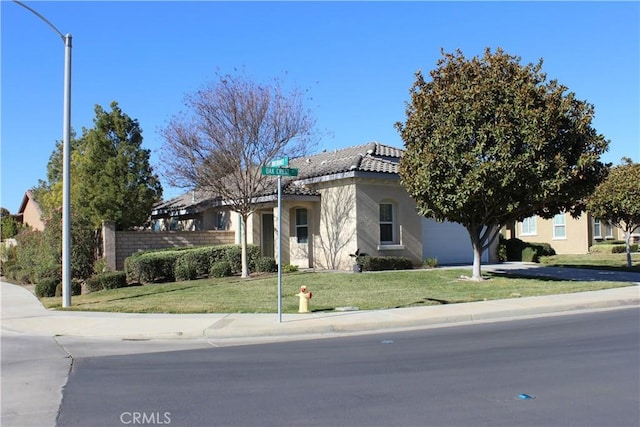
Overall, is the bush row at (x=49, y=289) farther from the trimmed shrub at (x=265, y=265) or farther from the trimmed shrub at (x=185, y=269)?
the trimmed shrub at (x=265, y=265)

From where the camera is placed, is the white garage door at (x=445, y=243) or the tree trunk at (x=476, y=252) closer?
the tree trunk at (x=476, y=252)

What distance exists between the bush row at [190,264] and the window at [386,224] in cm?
468

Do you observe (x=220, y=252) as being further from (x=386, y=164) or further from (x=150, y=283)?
(x=386, y=164)

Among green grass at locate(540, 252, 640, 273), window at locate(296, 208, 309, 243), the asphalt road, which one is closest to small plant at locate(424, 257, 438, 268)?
window at locate(296, 208, 309, 243)

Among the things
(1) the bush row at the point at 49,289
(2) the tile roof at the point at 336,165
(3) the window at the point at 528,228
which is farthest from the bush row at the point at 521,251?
(1) the bush row at the point at 49,289

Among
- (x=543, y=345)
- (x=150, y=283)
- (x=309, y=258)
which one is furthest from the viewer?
(x=309, y=258)

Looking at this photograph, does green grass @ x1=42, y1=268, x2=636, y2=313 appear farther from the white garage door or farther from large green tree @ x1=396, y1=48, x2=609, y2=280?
the white garage door

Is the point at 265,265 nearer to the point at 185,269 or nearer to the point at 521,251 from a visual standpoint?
the point at 185,269

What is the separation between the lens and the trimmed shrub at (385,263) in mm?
21125

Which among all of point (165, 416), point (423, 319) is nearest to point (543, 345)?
point (423, 319)

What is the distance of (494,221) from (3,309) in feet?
50.5

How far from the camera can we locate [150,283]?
2067cm

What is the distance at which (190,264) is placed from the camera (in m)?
21.2

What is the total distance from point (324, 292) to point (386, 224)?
24.2 ft
